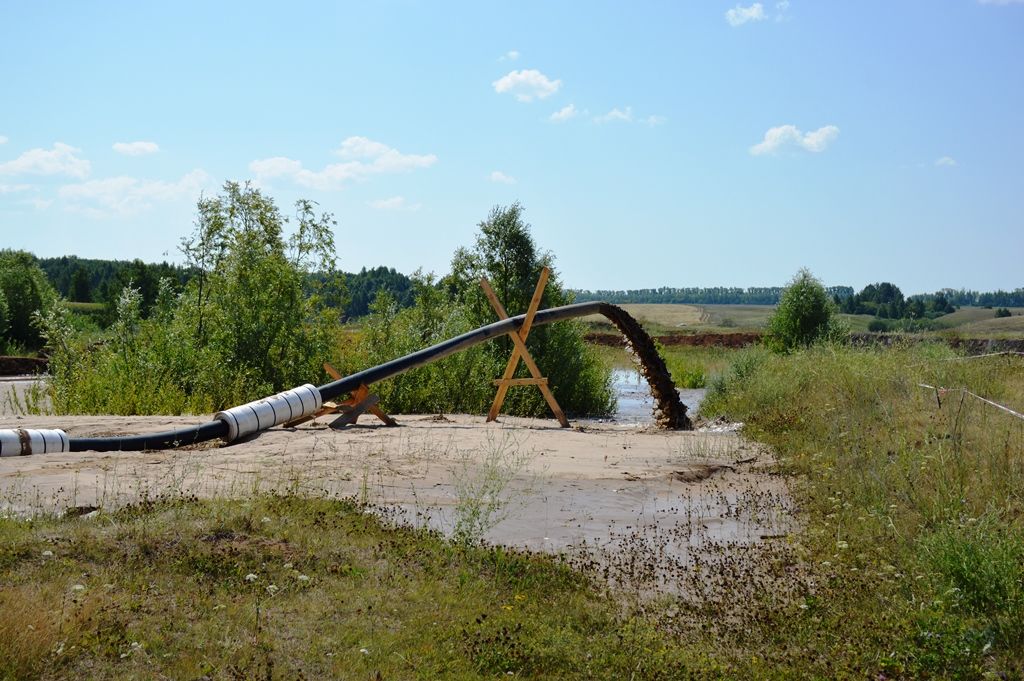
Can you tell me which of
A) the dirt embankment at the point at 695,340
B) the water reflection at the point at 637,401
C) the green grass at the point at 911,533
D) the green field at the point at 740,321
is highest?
the green field at the point at 740,321

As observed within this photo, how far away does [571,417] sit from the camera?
2261cm

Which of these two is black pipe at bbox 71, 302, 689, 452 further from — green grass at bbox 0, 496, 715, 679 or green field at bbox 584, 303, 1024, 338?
green field at bbox 584, 303, 1024, 338

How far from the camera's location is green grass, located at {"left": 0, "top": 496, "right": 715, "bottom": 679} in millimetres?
5312

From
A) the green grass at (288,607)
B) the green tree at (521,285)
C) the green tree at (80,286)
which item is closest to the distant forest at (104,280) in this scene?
the green tree at (80,286)

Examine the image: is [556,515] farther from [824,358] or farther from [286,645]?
[824,358]

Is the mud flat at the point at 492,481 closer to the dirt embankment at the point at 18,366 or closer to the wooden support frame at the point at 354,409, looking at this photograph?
the wooden support frame at the point at 354,409

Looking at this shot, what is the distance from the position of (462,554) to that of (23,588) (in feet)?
9.98

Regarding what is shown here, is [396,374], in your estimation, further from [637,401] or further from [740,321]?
[740,321]

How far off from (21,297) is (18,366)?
11425 mm

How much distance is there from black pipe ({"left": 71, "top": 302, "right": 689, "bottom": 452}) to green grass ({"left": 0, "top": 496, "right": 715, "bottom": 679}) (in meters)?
3.62

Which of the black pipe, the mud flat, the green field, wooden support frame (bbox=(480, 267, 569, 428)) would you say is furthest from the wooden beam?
the green field

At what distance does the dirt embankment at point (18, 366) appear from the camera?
30448mm

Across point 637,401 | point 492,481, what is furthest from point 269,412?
point 637,401

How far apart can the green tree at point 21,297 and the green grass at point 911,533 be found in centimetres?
3620
